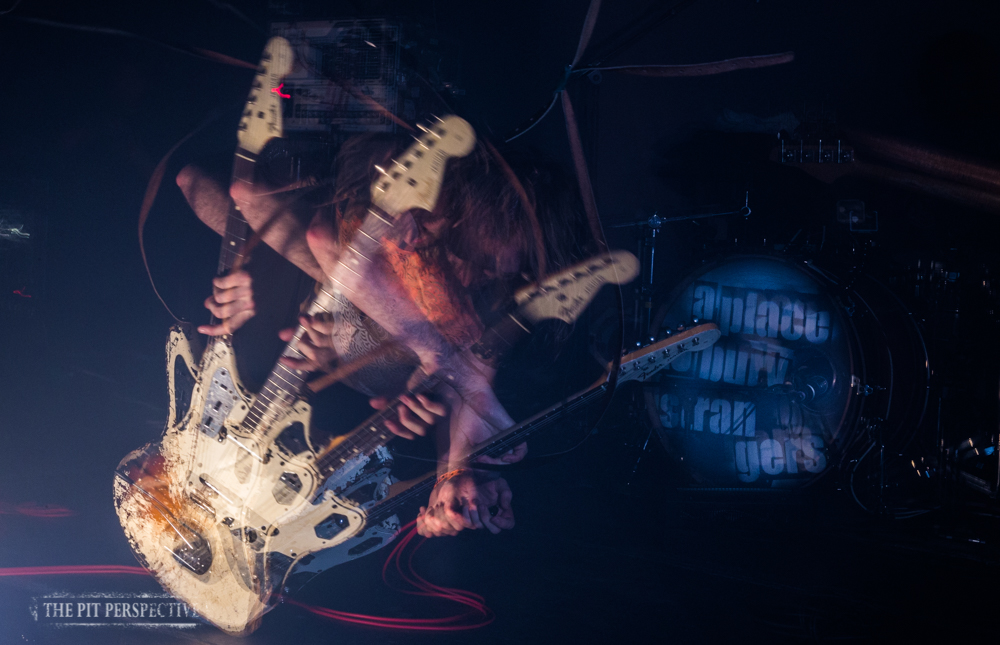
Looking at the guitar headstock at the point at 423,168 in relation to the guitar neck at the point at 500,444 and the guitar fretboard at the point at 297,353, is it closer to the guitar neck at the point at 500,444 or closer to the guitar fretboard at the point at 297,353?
the guitar fretboard at the point at 297,353

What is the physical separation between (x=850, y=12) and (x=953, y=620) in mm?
1923

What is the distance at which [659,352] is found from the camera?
5.96 feet

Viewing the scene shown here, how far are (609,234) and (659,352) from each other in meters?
0.64

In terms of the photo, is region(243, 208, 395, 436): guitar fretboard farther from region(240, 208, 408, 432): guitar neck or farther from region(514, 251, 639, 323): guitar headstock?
region(514, 251, 639, 323): guitar headstock

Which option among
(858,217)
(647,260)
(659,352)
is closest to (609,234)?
(647,260)

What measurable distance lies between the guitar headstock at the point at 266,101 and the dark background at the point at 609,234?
5cm

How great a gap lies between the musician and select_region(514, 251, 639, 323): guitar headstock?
9cm

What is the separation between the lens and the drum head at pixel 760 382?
2035 mm

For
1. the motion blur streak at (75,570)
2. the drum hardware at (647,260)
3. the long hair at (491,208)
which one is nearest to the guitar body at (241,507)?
the motion blur streak at (75,570)

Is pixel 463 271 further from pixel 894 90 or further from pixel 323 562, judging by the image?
pixel 894 90

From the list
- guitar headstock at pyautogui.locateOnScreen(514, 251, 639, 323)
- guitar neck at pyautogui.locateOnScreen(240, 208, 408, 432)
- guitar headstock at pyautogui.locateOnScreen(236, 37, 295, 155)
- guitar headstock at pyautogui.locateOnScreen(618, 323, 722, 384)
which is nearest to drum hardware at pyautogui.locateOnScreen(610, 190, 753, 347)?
guitar headstock at pyautogui.locateOnScreen(514, 251, 639, 323)

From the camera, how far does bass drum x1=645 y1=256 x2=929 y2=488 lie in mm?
2018

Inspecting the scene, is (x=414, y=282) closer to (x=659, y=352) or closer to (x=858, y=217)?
(x=659, y=352)

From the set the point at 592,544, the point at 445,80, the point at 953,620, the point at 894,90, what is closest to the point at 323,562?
the point at 592,544
